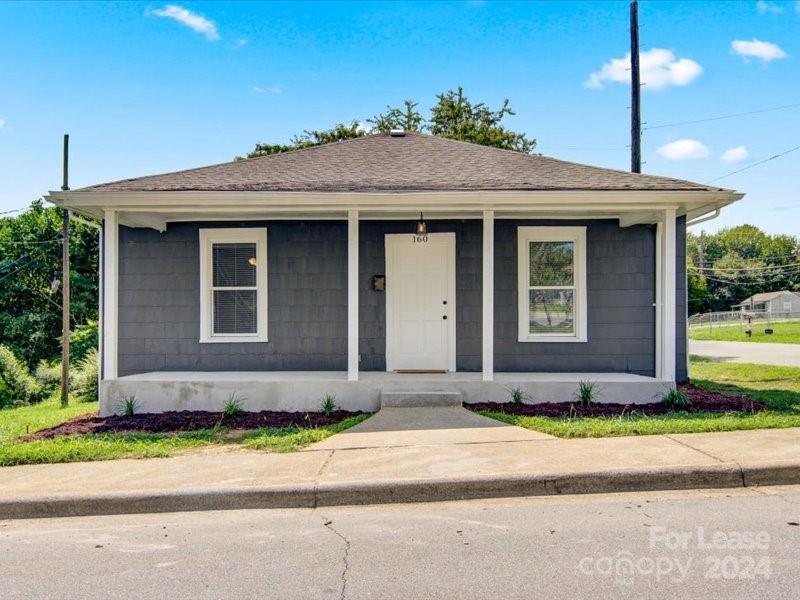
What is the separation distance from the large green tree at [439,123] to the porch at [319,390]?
64.1ft

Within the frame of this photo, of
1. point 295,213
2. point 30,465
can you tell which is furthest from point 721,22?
point 30,465

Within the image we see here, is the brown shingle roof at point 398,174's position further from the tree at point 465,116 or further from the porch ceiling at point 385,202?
the tree at point 465,116

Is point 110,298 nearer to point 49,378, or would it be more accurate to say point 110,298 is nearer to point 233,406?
point 233,406

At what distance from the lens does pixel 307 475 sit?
514 cm

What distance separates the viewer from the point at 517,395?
8266 millimetres

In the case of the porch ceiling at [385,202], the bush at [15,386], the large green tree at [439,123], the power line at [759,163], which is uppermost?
the large green tree at [439,123]

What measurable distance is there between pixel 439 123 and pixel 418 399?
22553mm

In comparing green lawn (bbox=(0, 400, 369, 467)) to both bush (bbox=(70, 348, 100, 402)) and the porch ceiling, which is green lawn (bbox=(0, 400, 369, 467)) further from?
bush (bbox=(70, 348, 100, 402))

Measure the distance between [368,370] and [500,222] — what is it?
10.3 ft

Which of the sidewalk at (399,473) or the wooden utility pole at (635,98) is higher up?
the wooden utility pole at (635,98)

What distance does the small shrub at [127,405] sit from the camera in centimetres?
833

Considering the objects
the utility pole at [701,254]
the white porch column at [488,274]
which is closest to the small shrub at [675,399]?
the white porch column at [488,274]

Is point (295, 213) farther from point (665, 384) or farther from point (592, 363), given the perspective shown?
point (665, 384)

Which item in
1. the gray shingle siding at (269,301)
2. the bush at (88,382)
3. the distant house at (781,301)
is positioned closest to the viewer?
the gray shingle siding at (269,301)
